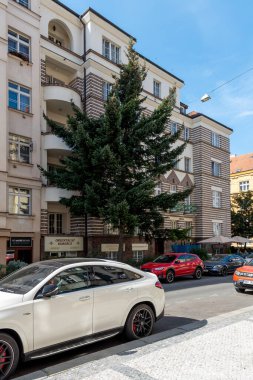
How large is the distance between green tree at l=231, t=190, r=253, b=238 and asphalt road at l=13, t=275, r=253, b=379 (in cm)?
2937

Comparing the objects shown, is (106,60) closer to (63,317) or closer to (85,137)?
(85,137)

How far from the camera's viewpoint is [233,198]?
45188mm

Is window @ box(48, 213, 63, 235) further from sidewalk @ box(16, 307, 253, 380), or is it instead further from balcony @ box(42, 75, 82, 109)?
sidewalk @ box(16, 307, 253, 380)

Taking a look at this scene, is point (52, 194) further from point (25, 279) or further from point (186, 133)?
point (186, 133)

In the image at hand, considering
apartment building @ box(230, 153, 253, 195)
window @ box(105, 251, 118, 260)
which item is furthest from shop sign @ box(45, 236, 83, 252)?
apartment building @ box(230, 153, 253, 195)

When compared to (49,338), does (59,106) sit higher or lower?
higher

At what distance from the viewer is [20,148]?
2072 cm

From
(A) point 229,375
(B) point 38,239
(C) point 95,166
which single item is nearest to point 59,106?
(C) point 95,166

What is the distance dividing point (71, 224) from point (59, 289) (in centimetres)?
1841

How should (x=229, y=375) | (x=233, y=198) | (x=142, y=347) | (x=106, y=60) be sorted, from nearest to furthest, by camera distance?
(x=229, y=375), (x=142, y=347), (x=106, y=60), (x=233, y=198)

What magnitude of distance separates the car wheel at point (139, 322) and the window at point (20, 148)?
15.3 meters

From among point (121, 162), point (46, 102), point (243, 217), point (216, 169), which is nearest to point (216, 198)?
point (216, 169)

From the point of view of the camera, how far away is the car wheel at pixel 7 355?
195 inches

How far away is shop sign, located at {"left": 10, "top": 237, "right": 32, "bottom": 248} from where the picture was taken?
64.2 feet
